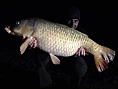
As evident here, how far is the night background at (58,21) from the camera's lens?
4.80 metres

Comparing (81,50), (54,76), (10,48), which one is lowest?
(10,48)

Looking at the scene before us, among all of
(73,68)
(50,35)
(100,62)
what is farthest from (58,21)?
(100,62)

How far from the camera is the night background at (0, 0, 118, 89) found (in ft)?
15.7

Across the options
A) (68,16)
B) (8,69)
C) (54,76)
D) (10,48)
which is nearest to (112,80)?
(54,76)

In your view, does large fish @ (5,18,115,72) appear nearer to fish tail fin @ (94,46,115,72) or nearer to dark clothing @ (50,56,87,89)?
fish tail fin @ (94,46,115,72)

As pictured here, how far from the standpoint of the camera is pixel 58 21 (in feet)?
15.1

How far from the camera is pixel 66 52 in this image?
3.89 metres

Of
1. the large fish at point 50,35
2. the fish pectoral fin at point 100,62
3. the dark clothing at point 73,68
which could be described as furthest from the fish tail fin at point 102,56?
the dark clothing at point 73,68

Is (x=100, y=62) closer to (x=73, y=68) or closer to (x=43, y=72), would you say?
(x=73, y=68)

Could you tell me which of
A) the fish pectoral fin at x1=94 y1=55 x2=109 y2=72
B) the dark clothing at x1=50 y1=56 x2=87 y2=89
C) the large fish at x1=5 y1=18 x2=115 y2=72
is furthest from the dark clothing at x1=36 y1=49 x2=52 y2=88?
the fish pectoral fin at x1=94 y1=55 x2=109 y2=72

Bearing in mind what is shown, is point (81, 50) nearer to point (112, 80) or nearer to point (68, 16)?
point (68, 16)

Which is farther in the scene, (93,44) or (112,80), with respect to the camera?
(112,80)

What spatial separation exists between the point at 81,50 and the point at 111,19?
3155 millimetres

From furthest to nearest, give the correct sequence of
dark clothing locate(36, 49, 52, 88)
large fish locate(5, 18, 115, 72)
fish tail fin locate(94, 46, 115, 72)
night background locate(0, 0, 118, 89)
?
night background locate(0, 0, 118, 89), dark clothing locate(36, 49, 52, 88), fish tail fin locate(94, 46, 115, 72), large fish locate(5, 18, 115, 72)
